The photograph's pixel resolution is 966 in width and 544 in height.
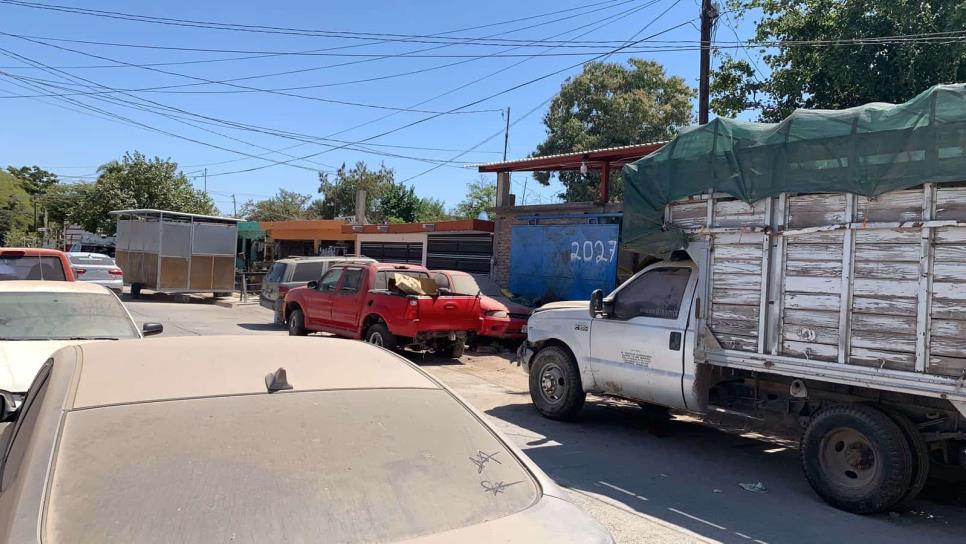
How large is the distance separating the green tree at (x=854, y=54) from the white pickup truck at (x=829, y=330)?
800 centimetres

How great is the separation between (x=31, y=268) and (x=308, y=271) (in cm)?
906

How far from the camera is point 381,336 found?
1228 cm

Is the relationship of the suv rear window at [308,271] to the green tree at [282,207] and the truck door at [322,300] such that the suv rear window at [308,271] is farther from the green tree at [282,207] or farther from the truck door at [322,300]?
the green tree at [282,207]

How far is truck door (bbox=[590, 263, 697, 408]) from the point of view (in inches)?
279

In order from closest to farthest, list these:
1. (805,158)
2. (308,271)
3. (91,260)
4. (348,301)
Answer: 1. (805,158)
2. (348,301)
3. (308,271)
4. (91,260)

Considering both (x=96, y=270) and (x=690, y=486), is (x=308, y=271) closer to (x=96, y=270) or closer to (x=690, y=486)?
(x=96, y=270)

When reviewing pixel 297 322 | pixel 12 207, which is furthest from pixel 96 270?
pixel 12 207

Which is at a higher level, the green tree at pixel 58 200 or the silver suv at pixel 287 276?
the green tree at pixel 58 200

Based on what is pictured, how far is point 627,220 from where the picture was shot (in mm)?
7645

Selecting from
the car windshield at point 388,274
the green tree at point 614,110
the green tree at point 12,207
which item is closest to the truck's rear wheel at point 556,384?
the car windshield at point 388,274

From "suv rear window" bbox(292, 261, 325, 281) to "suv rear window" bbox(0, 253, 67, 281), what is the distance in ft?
27.8

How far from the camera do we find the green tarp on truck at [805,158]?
5203 millimetres

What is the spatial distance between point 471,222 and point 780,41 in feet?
29.8

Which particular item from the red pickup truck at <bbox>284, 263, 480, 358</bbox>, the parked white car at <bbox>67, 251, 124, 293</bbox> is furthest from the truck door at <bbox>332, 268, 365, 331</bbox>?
the parked white car at <bbox>67, 251, 124, 293</bbox>
